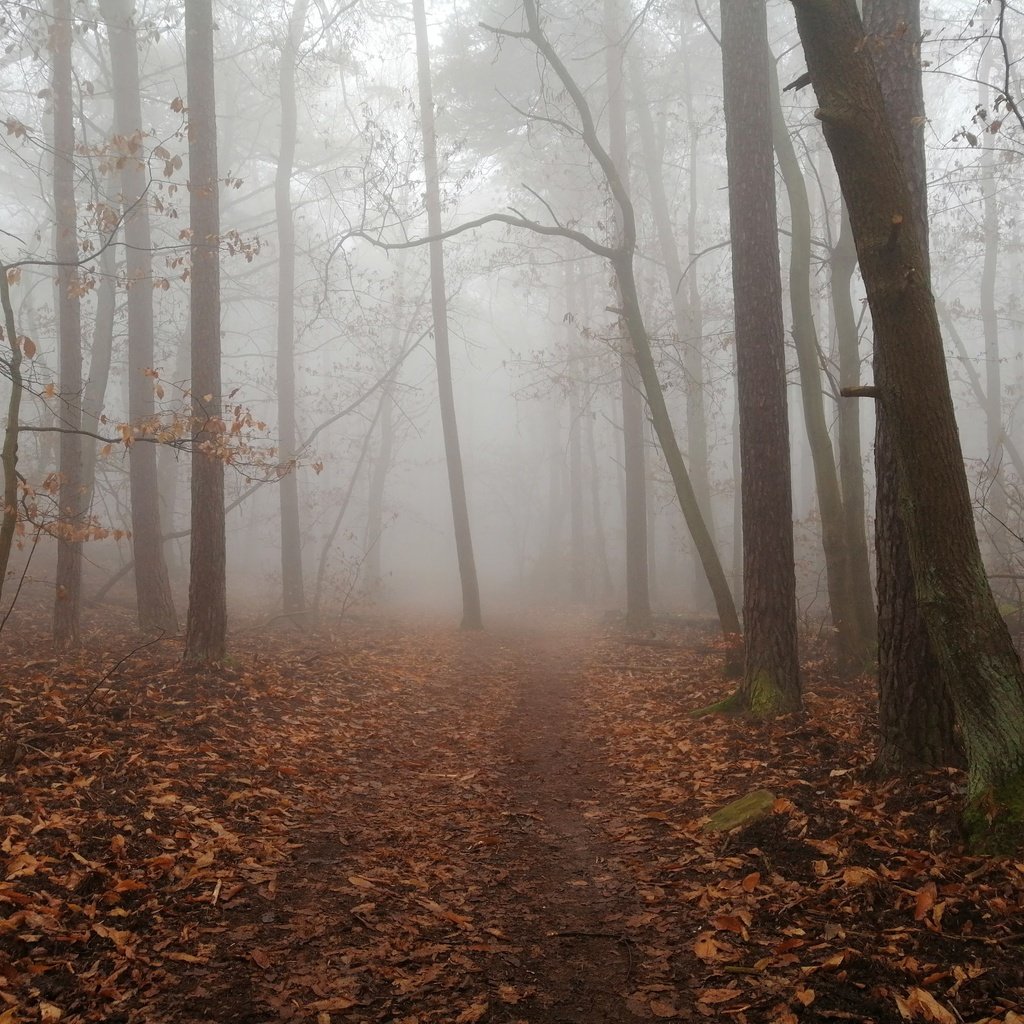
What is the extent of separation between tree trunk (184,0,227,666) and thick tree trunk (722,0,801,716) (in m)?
5.34

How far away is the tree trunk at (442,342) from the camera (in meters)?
16.4

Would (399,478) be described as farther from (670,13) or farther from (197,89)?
(197,89)

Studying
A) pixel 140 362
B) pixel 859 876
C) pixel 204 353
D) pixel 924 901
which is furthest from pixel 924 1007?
pixel 140 362

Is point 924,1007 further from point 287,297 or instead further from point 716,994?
point 287,297

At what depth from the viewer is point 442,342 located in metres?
16.7

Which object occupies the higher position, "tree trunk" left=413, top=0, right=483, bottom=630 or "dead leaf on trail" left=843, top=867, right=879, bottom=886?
"tree trunk" left=413, top=0, right=483, bottom=630

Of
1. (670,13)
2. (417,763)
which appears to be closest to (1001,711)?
(417,763)

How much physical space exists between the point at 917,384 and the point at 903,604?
60.9 inches

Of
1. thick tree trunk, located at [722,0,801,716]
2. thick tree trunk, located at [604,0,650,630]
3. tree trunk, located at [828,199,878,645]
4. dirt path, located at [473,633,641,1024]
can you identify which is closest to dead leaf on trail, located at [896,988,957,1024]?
dirt path, located at [473,633,641,1024]

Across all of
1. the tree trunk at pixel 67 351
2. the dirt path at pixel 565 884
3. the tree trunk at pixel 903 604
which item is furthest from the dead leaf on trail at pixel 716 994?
the tree trunk at pixel 67 351

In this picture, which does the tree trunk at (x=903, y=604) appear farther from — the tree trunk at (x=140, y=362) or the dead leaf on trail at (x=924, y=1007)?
the tree trunk at (x=140, y=362)

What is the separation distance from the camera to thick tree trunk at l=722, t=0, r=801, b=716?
7.19m

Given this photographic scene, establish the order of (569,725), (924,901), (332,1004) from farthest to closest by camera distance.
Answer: (569,725) < (924,901) < (332,1004)

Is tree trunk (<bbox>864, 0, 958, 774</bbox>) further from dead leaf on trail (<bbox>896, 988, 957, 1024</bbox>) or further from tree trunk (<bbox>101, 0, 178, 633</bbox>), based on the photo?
tree trunk (<bbox>101, 0, 178, 633</bbox>)
